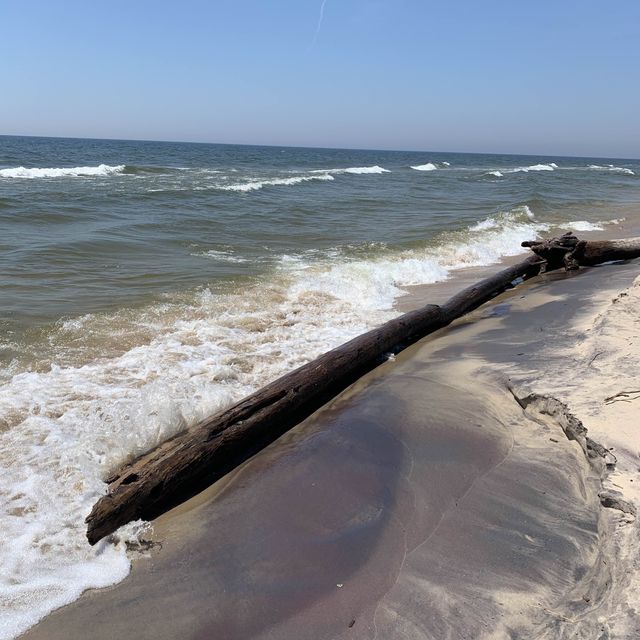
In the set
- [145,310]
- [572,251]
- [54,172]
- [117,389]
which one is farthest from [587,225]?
[54,172]

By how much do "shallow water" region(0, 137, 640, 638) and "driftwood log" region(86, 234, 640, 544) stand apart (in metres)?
0.26

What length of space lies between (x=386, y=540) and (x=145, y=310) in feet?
17.1

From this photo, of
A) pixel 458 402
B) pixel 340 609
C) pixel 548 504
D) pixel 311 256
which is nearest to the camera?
pixel 340 609

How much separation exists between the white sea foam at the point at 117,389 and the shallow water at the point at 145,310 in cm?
1

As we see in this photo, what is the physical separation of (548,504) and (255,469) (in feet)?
6.34

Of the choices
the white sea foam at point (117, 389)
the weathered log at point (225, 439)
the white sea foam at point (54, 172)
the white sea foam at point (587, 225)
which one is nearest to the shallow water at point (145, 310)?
the white sea foam at point (117, 389)

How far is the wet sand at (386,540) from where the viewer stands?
243 centimetres

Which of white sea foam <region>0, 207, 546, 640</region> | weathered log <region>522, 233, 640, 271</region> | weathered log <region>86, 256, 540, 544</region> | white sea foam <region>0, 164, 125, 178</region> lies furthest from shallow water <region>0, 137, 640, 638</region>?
white sea foam <region>0, 164, 125, 178</region>

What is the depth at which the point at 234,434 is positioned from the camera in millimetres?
3799

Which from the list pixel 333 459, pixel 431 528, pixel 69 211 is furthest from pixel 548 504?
pixel 69 211

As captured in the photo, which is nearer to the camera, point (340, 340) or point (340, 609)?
point (340, 609)

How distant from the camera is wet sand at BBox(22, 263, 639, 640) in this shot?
2.43 m

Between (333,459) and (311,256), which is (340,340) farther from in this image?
(311,256)

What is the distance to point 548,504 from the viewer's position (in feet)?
10.5
